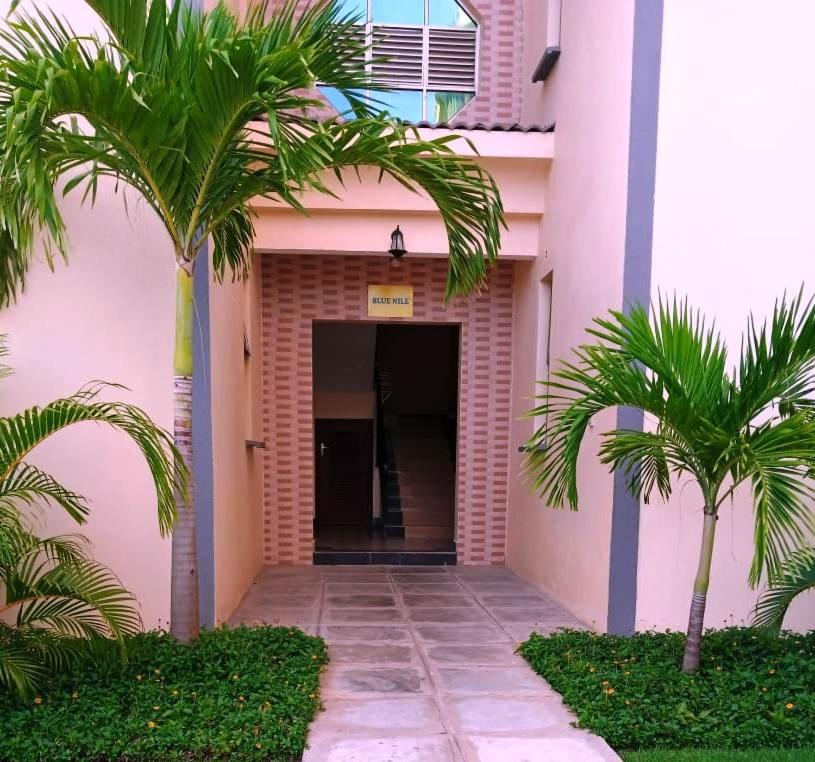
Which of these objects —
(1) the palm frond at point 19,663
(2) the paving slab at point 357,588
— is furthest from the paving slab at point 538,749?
(2) the paving slab at point 357,588

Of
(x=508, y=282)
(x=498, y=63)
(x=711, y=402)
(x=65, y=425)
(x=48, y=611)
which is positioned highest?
(x=498, y=63)

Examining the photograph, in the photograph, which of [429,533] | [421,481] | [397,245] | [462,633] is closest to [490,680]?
[462,633]

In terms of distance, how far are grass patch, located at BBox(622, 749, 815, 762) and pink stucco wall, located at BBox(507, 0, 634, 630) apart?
143 cm

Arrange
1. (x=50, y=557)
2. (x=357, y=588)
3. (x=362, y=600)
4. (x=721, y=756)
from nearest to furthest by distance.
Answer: (x=721, y=756), (x=50, y=557), (x=362, y=600), (x=357, y=588)

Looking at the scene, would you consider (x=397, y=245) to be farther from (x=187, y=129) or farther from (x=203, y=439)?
(x=187, y=129)

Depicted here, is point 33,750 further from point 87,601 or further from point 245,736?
point 245,736

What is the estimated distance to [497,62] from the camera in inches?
281

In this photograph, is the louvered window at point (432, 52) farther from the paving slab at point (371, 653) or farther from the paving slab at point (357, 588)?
the paving slab at point (371, 653)

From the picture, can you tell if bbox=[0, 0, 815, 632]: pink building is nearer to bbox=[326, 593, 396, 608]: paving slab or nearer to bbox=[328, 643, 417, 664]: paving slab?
bbox=[326, 593, 396, 608]: paving slab

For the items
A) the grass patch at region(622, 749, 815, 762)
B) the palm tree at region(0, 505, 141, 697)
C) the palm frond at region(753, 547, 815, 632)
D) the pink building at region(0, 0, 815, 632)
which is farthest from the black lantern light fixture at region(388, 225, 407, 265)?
the grass patch at region(622, 749, 815, 762)

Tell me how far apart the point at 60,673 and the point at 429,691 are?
2.01 m

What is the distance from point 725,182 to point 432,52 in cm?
426

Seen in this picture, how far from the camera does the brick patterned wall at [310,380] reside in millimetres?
7012

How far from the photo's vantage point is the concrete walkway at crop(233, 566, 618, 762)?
3033 mm
